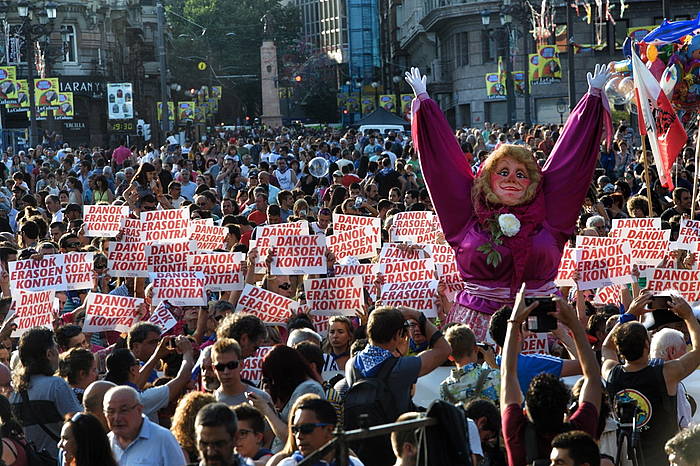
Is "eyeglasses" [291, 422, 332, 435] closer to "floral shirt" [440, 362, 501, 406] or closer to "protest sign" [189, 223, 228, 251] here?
"floral shirt" [440, 362, 501, 406]

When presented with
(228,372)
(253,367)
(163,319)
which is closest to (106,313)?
(163,319)

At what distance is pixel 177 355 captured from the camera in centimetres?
804

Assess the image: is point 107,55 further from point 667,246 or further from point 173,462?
point 173,462

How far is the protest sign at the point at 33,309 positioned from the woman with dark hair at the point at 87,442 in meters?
4.24

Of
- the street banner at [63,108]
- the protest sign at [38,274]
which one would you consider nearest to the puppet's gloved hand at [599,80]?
the protest sign at [38,274]

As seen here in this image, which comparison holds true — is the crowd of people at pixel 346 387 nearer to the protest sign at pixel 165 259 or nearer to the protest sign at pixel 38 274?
the protest sign at pixel 38 274

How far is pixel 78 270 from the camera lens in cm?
1089

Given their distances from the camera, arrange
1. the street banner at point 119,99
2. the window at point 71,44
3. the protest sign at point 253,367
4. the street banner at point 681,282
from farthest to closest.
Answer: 1. the window at point 71,44
2. the street banner at point 119,99
3. the street banner at point 681,282
4. the protest sign at point 253,367

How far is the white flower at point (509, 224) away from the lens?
9883mm

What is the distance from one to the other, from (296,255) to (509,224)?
6.89 ft

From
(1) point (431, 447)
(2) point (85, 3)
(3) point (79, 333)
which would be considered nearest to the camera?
(1) point (431, 447)

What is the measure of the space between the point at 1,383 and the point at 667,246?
5662mm

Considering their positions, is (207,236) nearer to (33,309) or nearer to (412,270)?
(33,309)

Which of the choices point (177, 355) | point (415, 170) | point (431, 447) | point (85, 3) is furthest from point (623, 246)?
point (85, 3)
